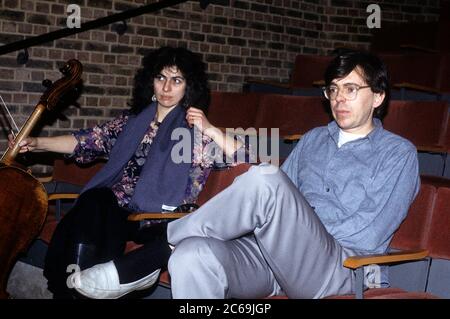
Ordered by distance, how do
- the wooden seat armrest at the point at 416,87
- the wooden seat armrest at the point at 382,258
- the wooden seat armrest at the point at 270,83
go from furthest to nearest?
the wooden seat armrest at the point at 270,83
the wooden seat armrest at the point at 416,87
the wooden seat armrest at the point at 382,258

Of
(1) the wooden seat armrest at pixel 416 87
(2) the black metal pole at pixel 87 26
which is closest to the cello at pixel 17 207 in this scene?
(2) the black metal pole at pixel 87 26

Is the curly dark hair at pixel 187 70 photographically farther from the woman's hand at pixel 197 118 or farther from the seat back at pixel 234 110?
the seat back at pixel 234 110

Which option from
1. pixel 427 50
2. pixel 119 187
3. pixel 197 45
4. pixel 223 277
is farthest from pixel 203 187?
pixel 427 50

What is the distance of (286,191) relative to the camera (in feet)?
6.13

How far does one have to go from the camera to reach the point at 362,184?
2.20 m

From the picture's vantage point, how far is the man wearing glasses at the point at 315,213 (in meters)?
1.88

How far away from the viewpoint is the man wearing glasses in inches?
73.9

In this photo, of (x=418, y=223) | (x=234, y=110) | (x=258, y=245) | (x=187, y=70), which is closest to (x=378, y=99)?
(x=418, y=223)

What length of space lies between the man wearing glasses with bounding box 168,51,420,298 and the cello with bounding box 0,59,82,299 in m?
0.81

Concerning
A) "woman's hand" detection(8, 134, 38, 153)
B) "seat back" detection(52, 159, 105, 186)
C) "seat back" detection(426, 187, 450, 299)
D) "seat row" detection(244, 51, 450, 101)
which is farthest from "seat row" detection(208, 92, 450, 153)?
"woman's hand" detection(8, 134, 38, 153)

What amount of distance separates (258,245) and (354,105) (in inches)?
23.4

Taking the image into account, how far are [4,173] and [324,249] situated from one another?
126 centimetres

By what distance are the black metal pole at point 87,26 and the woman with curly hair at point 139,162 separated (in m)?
0.99

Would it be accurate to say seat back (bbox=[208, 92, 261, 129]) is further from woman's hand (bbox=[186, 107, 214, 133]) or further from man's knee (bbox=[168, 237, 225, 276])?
man's knee (bbox=[168, 237, 225, 276])
